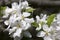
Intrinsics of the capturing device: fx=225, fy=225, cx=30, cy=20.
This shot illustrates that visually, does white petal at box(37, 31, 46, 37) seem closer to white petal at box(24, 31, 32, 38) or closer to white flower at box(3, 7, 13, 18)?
white petal at box(24, 31, 32, 38)

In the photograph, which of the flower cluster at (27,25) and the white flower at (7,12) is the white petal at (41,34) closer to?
the flower cluster at (27,25)

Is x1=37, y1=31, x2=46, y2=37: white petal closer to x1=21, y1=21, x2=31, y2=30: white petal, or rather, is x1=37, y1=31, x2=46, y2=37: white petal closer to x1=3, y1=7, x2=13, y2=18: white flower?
x1=21, y1=21, x2=31, y2=30: white petal

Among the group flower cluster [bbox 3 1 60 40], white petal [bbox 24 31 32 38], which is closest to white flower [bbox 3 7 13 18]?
flower cluster [bbox 3 1 60 40]

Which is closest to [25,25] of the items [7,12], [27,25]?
[27,25]

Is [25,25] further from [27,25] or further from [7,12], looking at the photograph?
[7,12]

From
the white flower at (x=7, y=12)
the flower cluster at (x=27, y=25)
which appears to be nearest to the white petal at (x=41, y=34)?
the flower cluster at (x=27, y=25)

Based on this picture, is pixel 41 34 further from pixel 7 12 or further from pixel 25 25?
pixel 7 12

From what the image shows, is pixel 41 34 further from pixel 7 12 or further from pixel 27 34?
pixel 7 12

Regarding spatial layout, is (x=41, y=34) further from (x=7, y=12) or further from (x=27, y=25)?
(x=7, y=12)

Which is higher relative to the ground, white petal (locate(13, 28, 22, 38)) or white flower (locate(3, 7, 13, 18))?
white flower (locate(3, 7, 13, 18))

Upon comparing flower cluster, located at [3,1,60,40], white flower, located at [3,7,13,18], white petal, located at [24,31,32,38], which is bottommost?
white petal, located at [24,31,32,38]

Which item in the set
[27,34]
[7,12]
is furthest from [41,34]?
[7,12]
